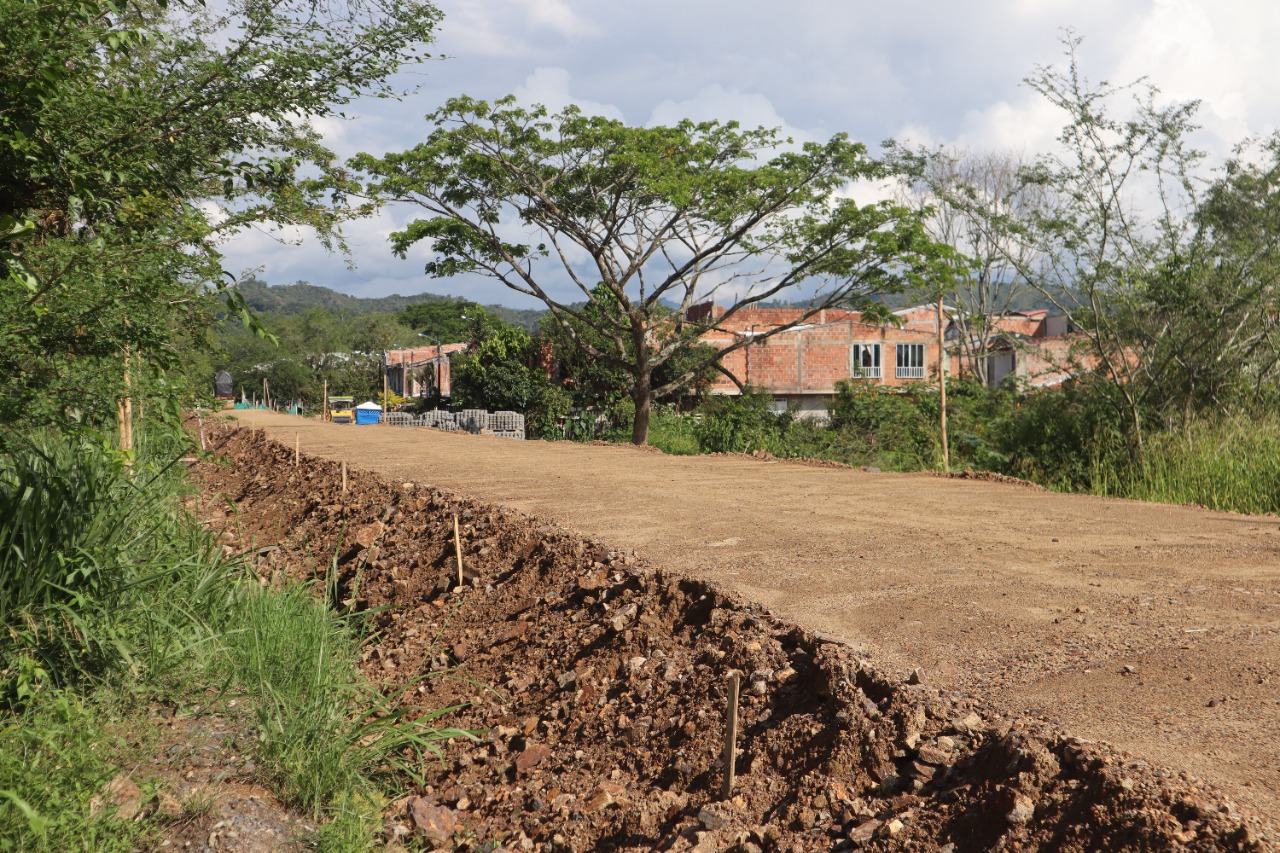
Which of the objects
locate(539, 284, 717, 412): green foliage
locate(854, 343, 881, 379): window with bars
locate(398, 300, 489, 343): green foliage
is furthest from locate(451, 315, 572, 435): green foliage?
locate(398, 300, 489, 343): green foliage

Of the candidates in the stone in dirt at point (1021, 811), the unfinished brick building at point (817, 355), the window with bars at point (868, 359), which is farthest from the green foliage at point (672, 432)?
the stone in dirt at point (1021, 811)

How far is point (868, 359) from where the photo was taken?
34188 millimetres

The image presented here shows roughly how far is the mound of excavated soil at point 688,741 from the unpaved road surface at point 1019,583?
0.77 ft

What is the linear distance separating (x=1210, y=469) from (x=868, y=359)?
2471 centimetres

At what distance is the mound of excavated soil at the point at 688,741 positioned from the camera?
2.77 meters

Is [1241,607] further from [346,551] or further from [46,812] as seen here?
[346,551]

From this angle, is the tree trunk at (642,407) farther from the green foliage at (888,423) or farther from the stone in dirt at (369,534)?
the stone in dirt at (369,534)

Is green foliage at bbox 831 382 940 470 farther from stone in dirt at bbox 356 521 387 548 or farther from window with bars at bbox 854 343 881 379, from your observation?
window with bars at bbox 854 343 881 379

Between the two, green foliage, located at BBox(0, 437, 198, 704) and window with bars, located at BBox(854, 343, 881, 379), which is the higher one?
window with bars, located at BBox(854, 343, 881, 379)

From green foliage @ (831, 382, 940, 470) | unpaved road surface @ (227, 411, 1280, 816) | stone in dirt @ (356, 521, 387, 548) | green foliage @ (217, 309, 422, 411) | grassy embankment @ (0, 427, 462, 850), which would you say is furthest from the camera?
green foliage @ (217, 309, 422, 411)

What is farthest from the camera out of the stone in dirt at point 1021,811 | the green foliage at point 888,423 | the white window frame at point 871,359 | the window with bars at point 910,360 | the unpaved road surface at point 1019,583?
the window with bars at point 910,360

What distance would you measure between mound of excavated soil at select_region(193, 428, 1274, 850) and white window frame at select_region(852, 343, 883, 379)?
27712 mm

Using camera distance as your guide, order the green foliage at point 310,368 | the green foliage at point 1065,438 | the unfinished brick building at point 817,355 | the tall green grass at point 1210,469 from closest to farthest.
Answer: the tall green grass at point 1210,469, the green foliage at point 1065,438, the unfinished brick building at point 817,355, the green foliage at point 310,368

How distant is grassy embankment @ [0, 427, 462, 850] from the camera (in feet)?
12.3
